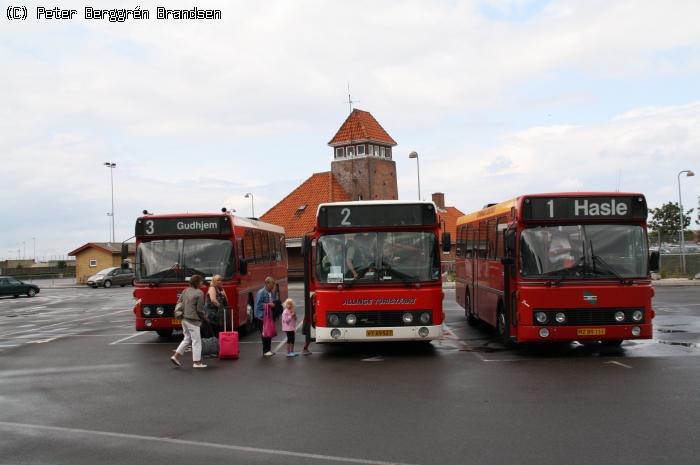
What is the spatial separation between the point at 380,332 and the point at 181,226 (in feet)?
20.3

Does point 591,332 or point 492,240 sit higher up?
point 492,240

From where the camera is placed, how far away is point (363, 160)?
220ft

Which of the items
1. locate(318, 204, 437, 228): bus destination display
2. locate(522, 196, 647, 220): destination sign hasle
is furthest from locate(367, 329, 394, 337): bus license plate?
locate(522, 196, 647, 220): destination sign hasle

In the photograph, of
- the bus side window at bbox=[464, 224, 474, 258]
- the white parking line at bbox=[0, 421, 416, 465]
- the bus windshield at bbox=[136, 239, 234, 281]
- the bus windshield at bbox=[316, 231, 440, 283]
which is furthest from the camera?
the bus side window at bbox=[464, 224, 474, 258]

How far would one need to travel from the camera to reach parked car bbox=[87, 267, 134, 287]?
195 ft

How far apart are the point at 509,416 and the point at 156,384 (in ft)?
19.2

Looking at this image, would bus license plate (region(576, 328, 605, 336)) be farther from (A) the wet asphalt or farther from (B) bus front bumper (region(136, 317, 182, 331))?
(B) bus front bumper (region(136, 317, 182, 331))

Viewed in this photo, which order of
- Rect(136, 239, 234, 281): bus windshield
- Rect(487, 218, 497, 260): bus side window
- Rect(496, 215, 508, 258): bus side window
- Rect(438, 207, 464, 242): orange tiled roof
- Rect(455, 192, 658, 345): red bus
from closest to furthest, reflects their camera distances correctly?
Rect(455, 192, 658, 345): red bus → Rect(496, 215, 508, 258): bus side window → Rect(487, 218, 497, 260): bus side window → Rect(136, 239, 234, 281): bus windshield → Rect(438, 207, 464, 242): orange tiled roof

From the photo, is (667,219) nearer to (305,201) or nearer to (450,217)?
(450,217)

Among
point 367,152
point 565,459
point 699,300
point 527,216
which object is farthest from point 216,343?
point 367,152

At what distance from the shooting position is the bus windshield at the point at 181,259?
678 inches

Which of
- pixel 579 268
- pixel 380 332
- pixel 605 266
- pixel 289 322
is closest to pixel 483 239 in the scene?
pixel 579 268

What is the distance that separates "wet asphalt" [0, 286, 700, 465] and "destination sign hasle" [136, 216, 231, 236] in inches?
110

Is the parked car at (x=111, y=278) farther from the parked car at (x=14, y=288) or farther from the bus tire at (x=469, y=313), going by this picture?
the bus tire at (x=469, y=313)
